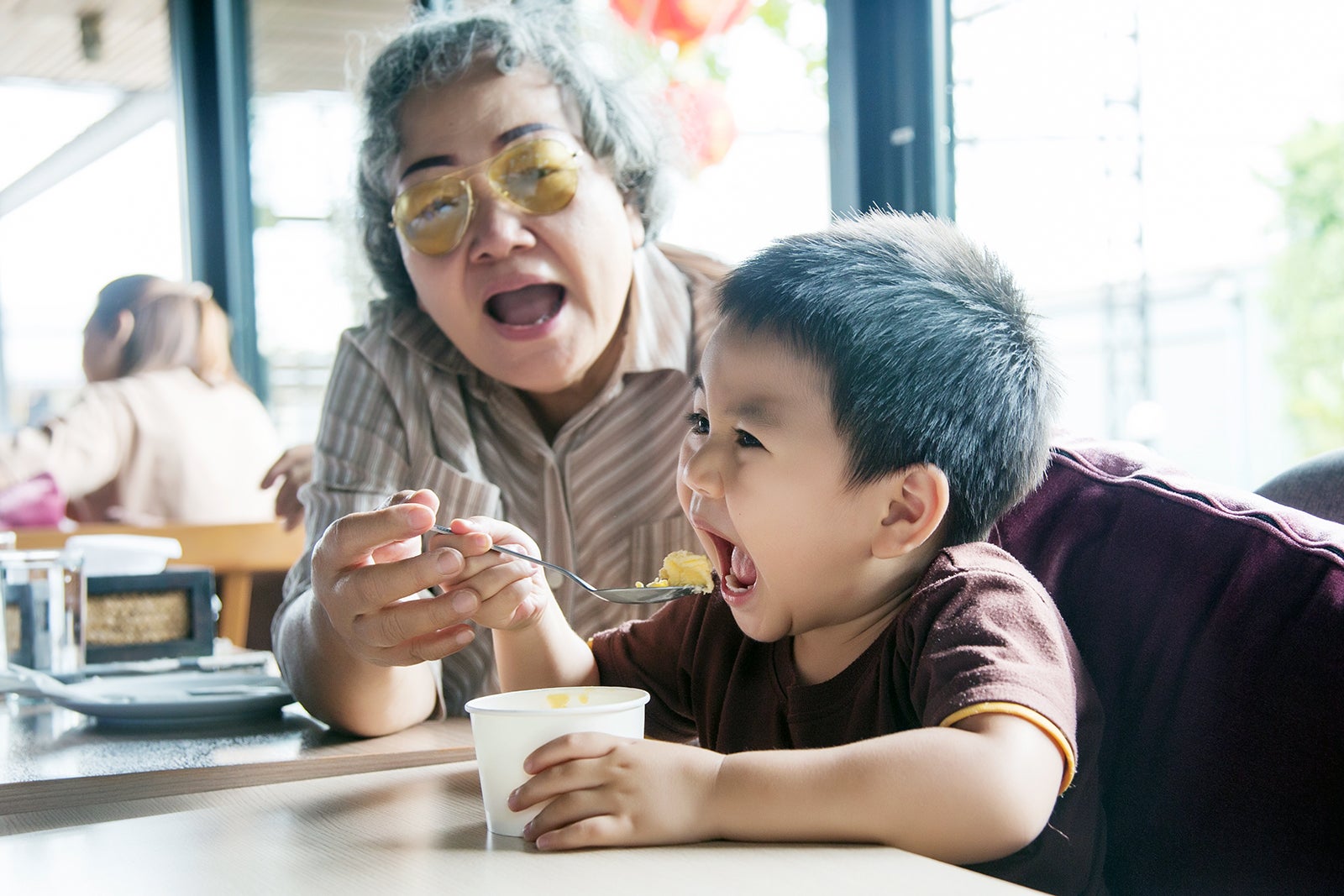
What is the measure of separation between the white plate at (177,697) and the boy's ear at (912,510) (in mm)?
783

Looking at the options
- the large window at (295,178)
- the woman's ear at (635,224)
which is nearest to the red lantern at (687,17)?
the woman's ear at (635,224)

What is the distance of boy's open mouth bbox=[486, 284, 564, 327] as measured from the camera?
1738 mm

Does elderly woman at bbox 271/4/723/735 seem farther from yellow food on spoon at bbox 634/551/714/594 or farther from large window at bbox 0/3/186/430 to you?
large window at bbox 0/3/186/430

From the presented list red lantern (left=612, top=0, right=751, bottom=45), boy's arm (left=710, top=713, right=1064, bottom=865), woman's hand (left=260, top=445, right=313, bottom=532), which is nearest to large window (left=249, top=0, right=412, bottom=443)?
red lantern (left=612, top=0, right=751, bottom=45)

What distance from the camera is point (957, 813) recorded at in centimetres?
76

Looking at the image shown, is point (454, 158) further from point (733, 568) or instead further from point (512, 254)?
point (733, 568)

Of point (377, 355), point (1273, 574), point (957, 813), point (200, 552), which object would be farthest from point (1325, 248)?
point (200, 552)

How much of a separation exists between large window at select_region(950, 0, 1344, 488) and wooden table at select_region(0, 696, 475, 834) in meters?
1.36

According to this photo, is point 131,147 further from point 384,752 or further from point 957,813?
point 957,813

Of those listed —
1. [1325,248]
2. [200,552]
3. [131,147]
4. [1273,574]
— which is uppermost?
[131,147]

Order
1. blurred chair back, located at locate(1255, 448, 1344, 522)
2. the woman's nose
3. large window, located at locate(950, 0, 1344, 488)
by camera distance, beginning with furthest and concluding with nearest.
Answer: large window, located at locate(950, 0, 1344, 488), the woman's nose, blurred chair back, located at locate(1255, 448, 1344, 522)

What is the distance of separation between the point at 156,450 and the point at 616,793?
388 cm

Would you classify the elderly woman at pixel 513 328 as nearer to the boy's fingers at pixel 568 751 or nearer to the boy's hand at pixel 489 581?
the boy's hand at pixel 489 581

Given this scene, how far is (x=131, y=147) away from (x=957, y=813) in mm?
6173
